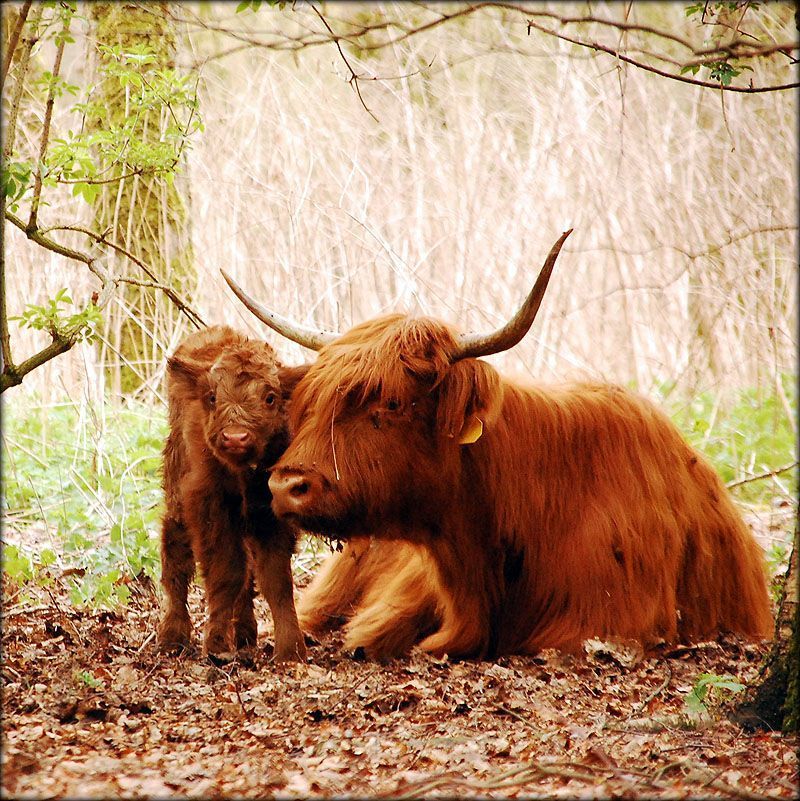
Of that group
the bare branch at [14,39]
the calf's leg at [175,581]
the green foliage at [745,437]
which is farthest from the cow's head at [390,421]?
the green foliage at [745,437]

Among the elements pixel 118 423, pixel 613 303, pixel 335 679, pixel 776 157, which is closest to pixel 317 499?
Answer: pixel 335 679

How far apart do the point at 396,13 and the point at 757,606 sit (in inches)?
215

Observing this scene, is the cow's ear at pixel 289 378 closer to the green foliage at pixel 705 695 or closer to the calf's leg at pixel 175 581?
the calf's leg at pixel 175 581

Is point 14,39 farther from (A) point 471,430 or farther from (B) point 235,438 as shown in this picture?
(A) point 471,430

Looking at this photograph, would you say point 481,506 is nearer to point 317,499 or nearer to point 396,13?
point 317,499

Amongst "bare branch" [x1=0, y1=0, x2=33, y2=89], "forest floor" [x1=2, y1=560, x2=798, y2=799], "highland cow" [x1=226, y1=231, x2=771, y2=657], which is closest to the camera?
"forest floor" [x1=2, y1=560, x2=798, y2=799]

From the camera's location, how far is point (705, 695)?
139 inches

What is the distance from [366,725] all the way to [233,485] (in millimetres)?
1135

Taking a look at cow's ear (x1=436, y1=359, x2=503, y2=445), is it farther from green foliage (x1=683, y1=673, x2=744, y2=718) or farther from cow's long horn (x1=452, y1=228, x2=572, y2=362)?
green foliage (x1=683, y1=673, x2=744, y2=718)

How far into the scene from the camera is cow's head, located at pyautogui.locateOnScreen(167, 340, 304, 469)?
3.79m

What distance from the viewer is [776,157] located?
8.27 m

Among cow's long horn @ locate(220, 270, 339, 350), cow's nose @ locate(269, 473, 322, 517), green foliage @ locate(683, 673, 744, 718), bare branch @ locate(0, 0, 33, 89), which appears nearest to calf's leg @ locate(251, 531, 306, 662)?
cow's nose @ locate(269, 473, 322, 517)

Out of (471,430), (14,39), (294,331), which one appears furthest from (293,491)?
(14,39)

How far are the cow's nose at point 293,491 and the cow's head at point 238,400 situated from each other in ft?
0.54
